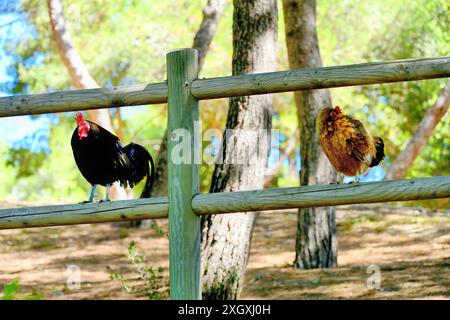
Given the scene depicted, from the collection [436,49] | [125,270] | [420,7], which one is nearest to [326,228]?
[125,270]

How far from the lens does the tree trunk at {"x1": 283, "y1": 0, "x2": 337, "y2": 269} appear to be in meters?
8.08

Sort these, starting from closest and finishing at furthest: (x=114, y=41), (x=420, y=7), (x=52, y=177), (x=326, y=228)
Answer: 1. (x=326, y=228)
2. (x=420, y=7)
3. (x=114, y=41)
4. (x=52, y=177)

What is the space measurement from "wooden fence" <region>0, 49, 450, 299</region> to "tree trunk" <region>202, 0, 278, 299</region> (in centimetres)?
203

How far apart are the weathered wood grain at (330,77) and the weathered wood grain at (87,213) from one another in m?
0.60

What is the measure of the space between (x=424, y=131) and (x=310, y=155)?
450 cm

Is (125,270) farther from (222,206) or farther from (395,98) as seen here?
(395,98)

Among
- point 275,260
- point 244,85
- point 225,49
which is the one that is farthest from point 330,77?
point 225,49

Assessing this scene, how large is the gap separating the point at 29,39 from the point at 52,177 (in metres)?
7.19

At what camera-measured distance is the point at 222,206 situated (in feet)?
12.1

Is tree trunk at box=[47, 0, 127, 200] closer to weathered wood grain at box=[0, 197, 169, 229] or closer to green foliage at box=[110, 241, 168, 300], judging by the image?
green foliage at box=[110, 241, 168, 300]

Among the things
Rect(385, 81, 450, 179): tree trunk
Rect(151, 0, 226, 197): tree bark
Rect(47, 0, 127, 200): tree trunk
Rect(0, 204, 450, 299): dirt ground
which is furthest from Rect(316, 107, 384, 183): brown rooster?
Rect(385, 81, 450, 179): tree trunk

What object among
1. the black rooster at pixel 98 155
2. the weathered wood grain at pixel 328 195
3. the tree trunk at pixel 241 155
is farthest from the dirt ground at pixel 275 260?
the weathered wood grain at pixel 328 195

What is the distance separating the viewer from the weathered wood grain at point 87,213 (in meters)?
3.83

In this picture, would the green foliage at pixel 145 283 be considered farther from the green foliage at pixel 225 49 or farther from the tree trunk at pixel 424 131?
the green foliage at pixel 225 49
